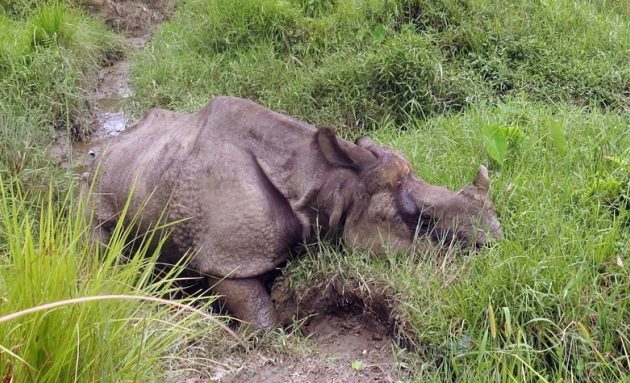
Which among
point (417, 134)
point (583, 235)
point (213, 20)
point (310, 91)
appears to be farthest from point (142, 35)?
point (583, 235)

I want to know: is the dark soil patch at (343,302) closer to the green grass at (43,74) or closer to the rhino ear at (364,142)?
the rhino ear at (364,142)

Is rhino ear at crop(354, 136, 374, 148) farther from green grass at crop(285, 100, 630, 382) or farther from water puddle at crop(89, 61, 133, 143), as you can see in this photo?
water puddle at crop(89, 61, 133, 143)

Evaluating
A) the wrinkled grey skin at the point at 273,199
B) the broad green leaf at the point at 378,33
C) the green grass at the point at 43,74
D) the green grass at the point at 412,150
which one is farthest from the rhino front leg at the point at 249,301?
the broad green leaf at the point at 378,33

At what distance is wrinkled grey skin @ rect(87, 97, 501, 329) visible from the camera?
14.6 ft

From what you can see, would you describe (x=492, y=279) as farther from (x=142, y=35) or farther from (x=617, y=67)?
(x=142, y=35)

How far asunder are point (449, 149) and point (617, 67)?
6.76ft

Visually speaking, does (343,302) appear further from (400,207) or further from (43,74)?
(43,74)

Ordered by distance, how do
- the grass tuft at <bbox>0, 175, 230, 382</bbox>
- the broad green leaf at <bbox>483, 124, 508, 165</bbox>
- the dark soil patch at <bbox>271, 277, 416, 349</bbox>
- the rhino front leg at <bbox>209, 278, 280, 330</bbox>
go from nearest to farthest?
the grass tuft at <bbox>0, 175, 230, 382</bbox> → the dark soil patch at <bbox>271, 277, 416, 349</bbox> → the rhino front leg at <bbox>209, 278, 280, 330</bbox> → the broad green leaf at <bbox>483, 124, 508, 165</bbox>

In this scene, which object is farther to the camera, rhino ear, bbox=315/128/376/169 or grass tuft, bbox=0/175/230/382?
rhino ear, bbox=315/128/376/169

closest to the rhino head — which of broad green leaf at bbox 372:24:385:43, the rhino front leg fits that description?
the rhino front leg

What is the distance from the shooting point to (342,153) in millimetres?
4621

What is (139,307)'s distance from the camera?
3236mm

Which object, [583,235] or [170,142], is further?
[170,142]

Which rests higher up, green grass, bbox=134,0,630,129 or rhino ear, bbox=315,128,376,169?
rhino ear, bbox=315,128,376,169
